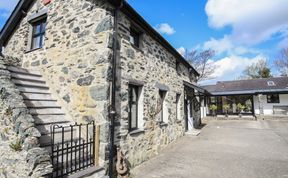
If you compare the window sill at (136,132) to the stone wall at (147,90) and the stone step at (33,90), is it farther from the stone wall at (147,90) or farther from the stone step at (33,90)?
the stone step at (33,90)

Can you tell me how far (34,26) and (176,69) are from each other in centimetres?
717

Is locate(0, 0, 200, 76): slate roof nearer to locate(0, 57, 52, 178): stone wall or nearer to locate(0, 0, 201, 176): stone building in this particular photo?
locate(0, 0, 201, 176): stone building

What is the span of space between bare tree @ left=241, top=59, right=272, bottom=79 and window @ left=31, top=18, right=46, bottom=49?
35.8 m

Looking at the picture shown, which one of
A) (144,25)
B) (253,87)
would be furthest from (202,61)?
(144,25)

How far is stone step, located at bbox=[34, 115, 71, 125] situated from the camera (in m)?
4.66

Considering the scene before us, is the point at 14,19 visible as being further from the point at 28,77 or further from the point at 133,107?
the point at 133,107

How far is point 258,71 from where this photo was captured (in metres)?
34.2

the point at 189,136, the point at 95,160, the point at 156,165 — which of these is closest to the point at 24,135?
the point at 95,160

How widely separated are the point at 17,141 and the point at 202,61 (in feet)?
102

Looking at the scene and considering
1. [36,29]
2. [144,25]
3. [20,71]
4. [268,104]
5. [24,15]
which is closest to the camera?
[20,71]

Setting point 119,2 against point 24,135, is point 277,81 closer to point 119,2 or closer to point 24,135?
point 119,2

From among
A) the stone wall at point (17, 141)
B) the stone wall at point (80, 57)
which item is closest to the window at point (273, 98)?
the stone wall at point (80, 57)

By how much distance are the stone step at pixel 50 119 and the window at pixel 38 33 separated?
11.0ft

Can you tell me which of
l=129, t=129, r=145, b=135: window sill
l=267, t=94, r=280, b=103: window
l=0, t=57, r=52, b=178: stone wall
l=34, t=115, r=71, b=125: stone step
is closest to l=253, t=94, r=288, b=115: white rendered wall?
l=267, t=94, r=280, b=103: window
